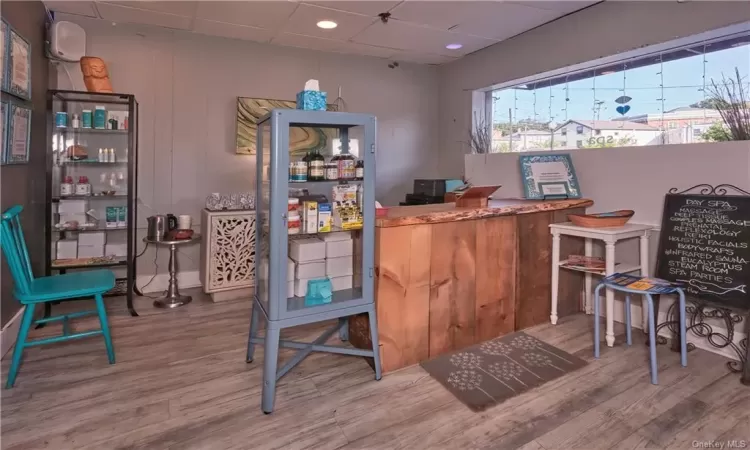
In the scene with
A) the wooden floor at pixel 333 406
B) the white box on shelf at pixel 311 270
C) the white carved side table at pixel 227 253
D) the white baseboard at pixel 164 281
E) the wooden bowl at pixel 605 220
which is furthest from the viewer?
the white baseboard at pixel 164 281

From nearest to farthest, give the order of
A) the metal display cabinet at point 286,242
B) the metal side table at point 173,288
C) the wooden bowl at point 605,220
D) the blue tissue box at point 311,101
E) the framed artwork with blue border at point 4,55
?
the metal display cabinet at point 286,242 < the blue tissue box at point 311,101 < the framed artwork with blue border at point 4,55 < the wooden bowl at point 605,220 < the metal side table at point 173,288

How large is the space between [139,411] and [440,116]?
4.33m

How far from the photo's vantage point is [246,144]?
409 centimetres

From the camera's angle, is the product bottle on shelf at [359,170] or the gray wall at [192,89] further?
the gray wall at [192,89]

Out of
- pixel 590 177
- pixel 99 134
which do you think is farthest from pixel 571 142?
pixel 99 134

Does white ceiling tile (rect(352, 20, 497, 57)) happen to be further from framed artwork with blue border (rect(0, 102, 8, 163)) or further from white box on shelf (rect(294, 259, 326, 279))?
framed artwork with blue border (rect(0, 102, 8, 163))

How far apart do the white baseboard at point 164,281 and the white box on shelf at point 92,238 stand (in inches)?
21.4

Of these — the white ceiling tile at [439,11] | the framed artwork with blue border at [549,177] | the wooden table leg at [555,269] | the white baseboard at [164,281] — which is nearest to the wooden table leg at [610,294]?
the wooden table leg at [555,269]

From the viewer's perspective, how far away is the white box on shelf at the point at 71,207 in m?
3.36

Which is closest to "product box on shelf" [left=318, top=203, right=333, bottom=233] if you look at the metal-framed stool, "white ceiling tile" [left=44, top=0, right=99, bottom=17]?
the metal-framed stool

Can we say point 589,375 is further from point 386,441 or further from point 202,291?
point 202,291

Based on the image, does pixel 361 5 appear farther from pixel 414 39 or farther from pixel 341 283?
pixel 341 283

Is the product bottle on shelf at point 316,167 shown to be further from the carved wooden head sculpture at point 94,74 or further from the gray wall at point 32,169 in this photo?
the carved wooden head sculpture at point 94,74

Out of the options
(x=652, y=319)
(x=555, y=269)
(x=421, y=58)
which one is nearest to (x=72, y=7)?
(x=421, y=58)
